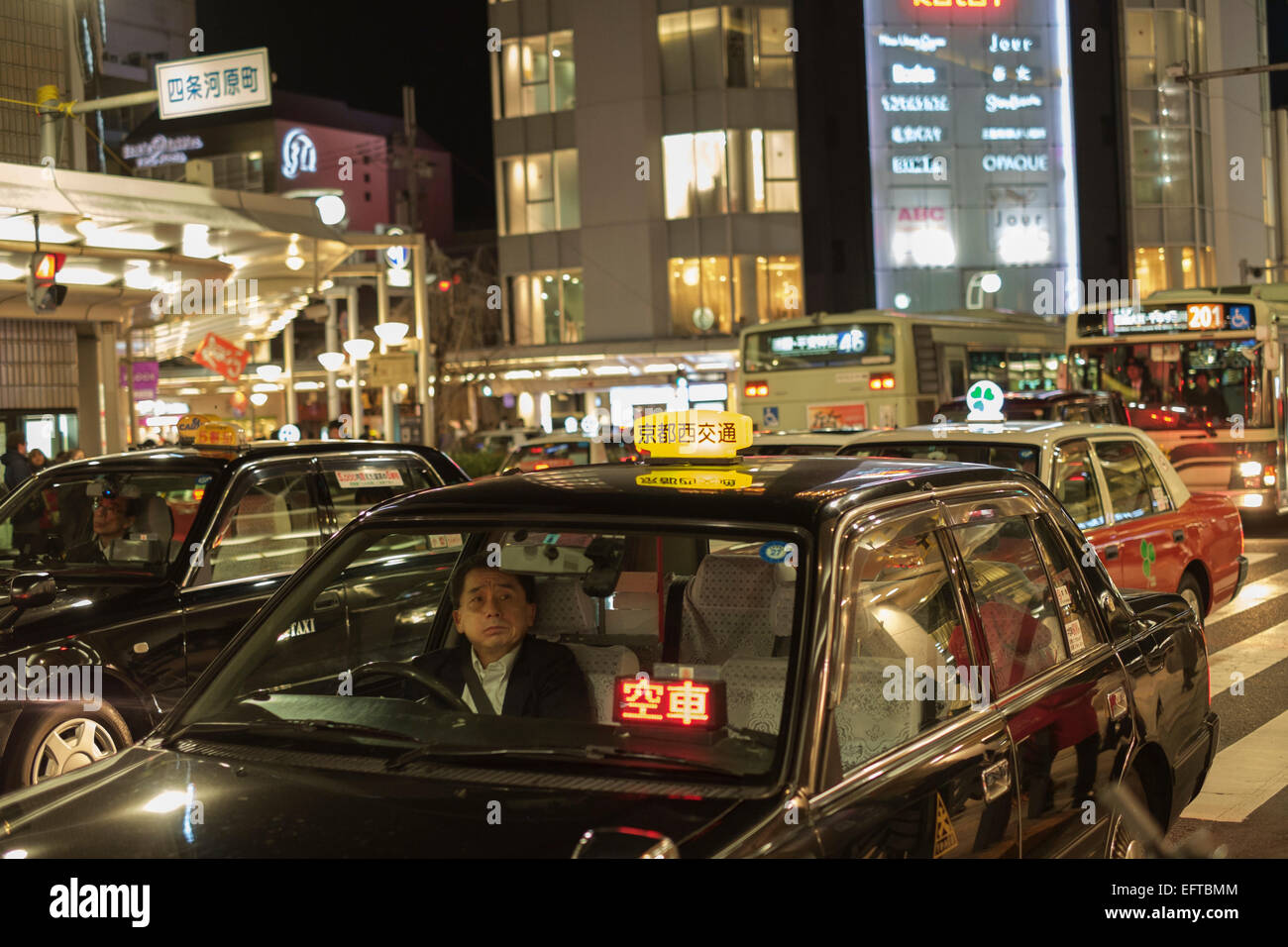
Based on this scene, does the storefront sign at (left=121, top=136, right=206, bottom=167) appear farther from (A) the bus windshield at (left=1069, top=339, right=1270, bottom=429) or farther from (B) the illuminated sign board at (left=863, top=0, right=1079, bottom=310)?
(A) the bus windshield at (left=1069, top=339, right=1270, bottom=429)

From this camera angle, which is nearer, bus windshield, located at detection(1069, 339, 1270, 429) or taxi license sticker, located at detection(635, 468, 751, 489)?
taxi license sticker, located at detection(635, 468, 751, 489)

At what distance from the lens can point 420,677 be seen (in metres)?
3.62

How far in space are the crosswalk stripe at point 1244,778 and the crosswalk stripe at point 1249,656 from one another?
1.34 meters

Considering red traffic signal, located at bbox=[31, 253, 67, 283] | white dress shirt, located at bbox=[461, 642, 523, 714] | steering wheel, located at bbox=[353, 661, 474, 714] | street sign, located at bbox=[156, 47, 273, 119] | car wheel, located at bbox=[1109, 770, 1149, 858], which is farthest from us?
red traffic signal, located at bbox=[31, 253, 67, 283]

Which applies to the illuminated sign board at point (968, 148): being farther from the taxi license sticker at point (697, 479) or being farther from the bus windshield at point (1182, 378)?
the taxi license sticker at point (697, 479)

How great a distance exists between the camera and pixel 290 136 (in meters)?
68.4

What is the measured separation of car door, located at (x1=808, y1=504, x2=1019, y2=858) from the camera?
112 inches

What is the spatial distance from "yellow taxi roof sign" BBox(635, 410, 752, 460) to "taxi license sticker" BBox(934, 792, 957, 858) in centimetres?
94

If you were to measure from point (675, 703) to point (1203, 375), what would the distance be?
18.4 metres

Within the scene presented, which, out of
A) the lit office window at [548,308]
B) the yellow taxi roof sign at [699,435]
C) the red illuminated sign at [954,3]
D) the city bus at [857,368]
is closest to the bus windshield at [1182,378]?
the city bus at [857,368]

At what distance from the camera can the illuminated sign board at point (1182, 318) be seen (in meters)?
19.4

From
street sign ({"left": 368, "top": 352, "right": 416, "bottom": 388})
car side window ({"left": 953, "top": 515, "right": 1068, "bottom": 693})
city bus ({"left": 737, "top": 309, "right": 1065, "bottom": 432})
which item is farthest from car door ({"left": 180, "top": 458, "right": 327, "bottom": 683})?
street sign ({"left": 368, "top": 352, "right": 416, "bottom": 388})

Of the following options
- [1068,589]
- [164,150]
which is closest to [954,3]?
[164,150]
